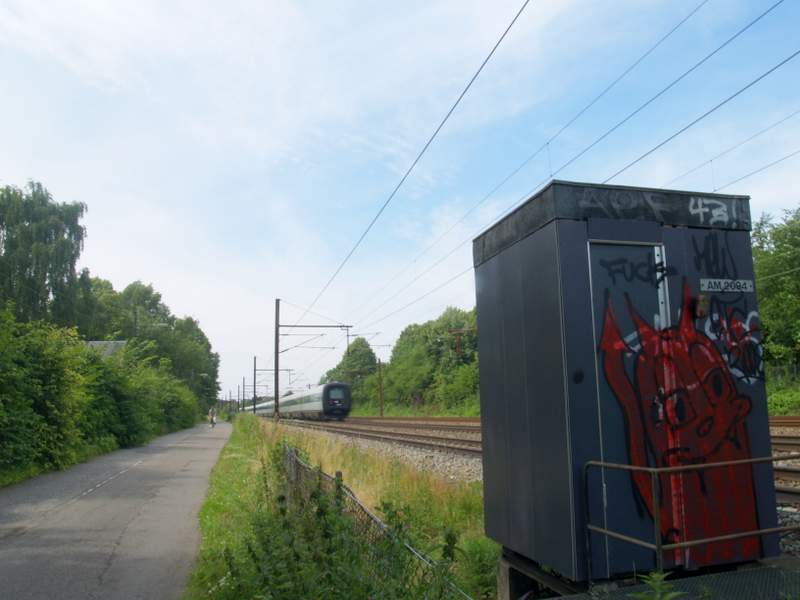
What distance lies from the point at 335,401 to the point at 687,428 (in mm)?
43666

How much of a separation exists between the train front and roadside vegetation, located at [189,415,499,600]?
3230 cm

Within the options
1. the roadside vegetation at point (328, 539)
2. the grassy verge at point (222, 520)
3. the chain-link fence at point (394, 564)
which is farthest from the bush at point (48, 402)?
the chain-link fence at point (394, 564)

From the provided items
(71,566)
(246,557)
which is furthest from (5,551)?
(246,557)

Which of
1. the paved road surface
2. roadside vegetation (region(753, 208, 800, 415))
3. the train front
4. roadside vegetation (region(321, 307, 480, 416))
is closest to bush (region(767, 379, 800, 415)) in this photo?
roadside vegetation (region(753, 208, 800, 415))

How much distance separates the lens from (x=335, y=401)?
46.9 m

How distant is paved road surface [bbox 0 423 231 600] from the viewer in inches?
258

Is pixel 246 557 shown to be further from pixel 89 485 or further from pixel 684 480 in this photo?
pixel 89 485

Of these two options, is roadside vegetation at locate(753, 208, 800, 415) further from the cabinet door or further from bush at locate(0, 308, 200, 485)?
the cabinet door

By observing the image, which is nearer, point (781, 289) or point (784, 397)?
point (784, 397)

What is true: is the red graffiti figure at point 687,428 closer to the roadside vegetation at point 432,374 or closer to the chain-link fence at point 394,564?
the chain-link fence at point 394,564

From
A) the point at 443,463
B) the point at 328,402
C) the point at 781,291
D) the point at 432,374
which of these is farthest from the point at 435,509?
the point at 432,374

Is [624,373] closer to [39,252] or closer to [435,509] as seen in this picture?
[435,509]

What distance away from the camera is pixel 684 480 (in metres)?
4.00

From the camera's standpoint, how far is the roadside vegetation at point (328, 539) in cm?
405
